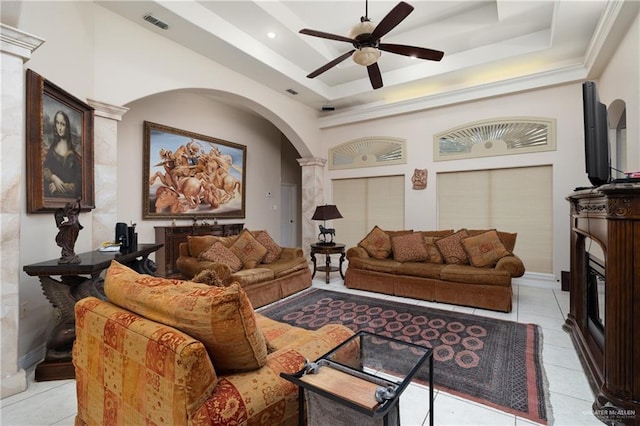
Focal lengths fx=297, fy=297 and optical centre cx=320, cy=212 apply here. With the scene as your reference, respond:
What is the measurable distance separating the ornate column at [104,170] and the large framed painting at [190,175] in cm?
191

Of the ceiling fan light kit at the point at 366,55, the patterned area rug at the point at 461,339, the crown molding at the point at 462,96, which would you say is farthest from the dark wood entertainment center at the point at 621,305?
the crown molding at the point at 462,96

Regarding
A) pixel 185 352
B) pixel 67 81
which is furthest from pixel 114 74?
pixel 185 352

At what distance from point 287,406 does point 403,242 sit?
3.70 metres

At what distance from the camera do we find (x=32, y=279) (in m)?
2.51

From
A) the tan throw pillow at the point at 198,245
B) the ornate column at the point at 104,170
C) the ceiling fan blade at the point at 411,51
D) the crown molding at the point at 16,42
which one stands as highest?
the ceiling fan blade at the point at 411,51

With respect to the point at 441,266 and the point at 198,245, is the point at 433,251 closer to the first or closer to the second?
the point at 441,266

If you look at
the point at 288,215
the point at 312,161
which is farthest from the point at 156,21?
the point at 288,215

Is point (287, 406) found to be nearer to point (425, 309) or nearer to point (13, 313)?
point (13, 313)

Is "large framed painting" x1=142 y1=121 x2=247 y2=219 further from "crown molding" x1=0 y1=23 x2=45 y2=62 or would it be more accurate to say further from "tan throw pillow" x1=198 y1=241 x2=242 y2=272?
"crown molding" x1=0 y1=23 x2=45 y2=62

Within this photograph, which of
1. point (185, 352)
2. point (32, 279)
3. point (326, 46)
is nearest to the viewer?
point (185, 352)

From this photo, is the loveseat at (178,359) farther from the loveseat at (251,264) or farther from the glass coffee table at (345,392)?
the loveseat at (251,264)

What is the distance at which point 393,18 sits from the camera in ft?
8.45

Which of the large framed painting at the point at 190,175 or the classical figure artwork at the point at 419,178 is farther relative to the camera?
the classical figure artwork at the point at 419,178

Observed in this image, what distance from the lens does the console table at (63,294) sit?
2.21m
